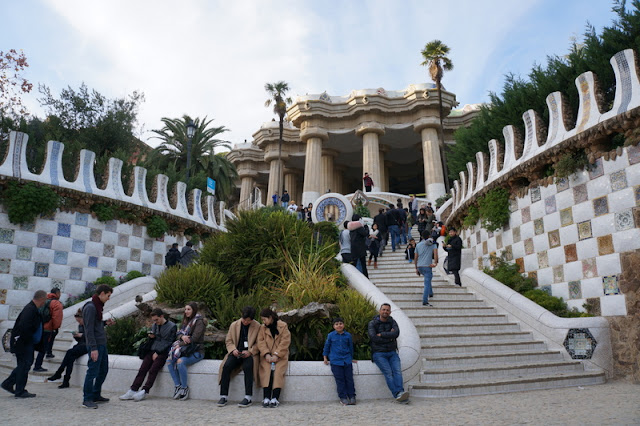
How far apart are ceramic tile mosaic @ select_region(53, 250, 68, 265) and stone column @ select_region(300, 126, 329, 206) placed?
→ 80.2 feet

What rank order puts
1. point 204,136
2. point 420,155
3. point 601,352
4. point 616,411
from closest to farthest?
point 616,411
point 601,352
point 204,136
point 420,155

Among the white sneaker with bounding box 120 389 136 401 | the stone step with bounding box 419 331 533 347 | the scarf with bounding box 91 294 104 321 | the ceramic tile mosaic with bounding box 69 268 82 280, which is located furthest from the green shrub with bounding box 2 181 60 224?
the stone step with bounding box 419 331 533 347

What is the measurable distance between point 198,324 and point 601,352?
662 cm

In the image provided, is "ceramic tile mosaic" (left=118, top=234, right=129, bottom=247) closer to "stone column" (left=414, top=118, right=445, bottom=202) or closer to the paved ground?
the paved ground

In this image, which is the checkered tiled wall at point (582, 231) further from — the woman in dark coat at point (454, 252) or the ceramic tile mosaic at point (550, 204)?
the woman in dark coat at point (454, 252)

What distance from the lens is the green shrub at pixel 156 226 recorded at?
559 inches

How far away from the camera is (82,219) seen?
41.1 ft

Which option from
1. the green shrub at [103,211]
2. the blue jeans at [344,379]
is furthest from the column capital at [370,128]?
the blue jeans at [344,379]

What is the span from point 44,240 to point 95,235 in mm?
1372

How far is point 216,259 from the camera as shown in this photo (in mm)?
10477

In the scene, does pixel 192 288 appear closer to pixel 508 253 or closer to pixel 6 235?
pixel 6 235

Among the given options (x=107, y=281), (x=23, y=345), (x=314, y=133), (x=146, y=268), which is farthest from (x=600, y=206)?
(x=314, y=133)

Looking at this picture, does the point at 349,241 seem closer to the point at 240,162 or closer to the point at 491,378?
the point at 491,378

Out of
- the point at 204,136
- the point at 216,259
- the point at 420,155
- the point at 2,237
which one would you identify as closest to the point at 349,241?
the point at 216,259
